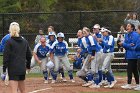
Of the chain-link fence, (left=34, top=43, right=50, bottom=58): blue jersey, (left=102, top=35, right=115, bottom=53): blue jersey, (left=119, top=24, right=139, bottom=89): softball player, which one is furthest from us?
the chain-link fence

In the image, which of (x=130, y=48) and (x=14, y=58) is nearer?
(x=14, y=58)

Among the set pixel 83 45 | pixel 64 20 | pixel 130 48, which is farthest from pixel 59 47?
pixel 64 20

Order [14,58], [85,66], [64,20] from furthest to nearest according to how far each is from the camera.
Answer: [64,20]
[85,66]
[14,58]

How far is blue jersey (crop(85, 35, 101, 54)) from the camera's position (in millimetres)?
15523

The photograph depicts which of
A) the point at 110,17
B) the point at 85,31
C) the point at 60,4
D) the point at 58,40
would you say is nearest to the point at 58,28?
the point at 110,17

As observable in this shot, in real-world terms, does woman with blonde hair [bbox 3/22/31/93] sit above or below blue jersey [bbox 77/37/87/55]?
below

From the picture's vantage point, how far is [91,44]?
51.0ft

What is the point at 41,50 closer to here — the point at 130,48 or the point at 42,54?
the point at 42,54

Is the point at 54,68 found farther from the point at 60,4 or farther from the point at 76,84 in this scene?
the point at 60,4

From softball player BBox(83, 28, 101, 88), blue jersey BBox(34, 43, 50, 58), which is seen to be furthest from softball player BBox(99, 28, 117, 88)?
blue jersey BBox(34, 43, 50, 58)

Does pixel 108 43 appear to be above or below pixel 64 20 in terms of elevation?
below

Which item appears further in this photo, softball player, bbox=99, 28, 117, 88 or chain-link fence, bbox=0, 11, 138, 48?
chain-link fence, bbox=0, 11, 138, 48

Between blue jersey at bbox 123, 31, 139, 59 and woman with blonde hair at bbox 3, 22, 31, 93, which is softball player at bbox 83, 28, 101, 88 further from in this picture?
woman with blonde hair at bbox 3, 22, 31, 93

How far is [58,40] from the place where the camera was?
56.3ft
